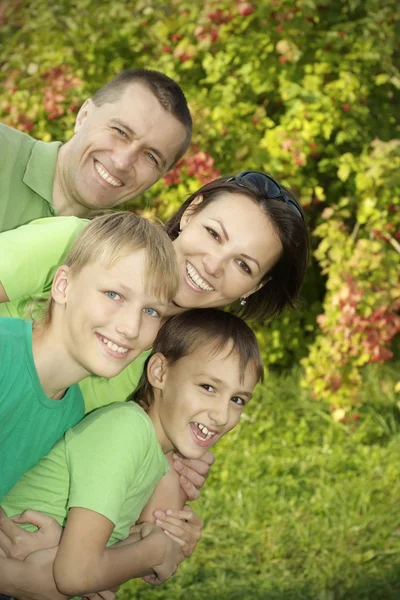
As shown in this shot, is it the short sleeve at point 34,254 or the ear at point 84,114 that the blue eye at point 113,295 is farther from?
the ear at point 84,114

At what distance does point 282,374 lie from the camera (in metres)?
6.09

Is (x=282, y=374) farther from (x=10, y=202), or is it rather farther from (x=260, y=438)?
(x=10, y=202)

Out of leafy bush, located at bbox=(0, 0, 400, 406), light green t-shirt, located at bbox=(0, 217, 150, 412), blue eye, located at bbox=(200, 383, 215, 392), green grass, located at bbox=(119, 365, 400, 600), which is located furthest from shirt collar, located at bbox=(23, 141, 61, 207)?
leafy bush, located at bbox=(0, 0, 400, 406)

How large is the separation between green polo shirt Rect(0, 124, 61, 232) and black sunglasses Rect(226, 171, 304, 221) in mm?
658

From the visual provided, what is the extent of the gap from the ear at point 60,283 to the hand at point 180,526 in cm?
73

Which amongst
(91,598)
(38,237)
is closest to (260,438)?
(91,598)

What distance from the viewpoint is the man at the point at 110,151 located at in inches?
120

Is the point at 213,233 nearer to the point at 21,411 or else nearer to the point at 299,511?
the point at 21,411

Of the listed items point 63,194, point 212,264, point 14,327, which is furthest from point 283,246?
point 14,327

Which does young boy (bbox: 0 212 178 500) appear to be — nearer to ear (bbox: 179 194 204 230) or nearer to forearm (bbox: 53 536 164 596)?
forearm (bbox: 53 536 164 596)

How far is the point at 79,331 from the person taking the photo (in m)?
2.17

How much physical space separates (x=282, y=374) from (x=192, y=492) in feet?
11.3

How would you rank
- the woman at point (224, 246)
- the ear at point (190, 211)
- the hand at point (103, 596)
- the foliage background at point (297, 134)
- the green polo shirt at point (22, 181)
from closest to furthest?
1. the hand at point (103, 596)
2. the woman at point (224, 246)
3. the ear at point (190, 211)
4. the green polo shirt at point (22, 181)
5. the foliage background at point (297, 134)

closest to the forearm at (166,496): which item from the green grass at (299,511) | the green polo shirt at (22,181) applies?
the green polo shirt at (22,181)
